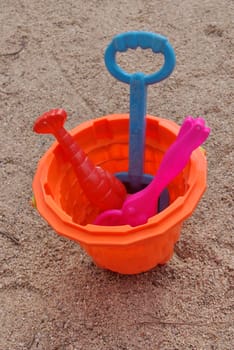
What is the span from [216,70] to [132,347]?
67 cm

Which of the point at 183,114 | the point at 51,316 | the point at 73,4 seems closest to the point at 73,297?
the point at 51,316

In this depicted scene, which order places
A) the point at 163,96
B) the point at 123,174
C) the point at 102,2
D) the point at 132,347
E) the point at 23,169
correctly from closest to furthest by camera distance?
the point at 132,347 < the point at 123,174 < the point at 23,169 < the point at 163,96 < the point at 102,2

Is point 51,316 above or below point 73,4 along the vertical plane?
below

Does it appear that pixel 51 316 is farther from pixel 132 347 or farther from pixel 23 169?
pixel 23 169

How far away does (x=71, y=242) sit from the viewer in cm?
107

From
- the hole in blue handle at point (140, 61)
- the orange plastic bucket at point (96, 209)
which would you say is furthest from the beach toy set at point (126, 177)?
the hole in blue handle at point (140, 61)

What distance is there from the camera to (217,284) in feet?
3.23

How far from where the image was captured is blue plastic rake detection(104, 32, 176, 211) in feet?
2.82

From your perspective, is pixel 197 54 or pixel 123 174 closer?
pixel 123 174

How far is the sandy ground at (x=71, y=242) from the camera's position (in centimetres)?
96

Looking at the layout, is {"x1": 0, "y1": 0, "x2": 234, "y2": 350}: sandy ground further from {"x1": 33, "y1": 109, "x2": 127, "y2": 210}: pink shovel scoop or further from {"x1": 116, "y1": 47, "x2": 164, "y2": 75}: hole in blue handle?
{"x1": 33, "y1": 109, "x2": 127, "y2": 210}: pink shovel scoop

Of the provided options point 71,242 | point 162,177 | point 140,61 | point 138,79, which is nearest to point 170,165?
point 162,177

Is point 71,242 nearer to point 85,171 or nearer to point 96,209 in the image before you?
point 96,209

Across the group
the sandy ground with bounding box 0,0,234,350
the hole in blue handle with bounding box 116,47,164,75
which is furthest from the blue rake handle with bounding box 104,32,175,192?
the hole in blue handle with bounding box 116,47,164,75
